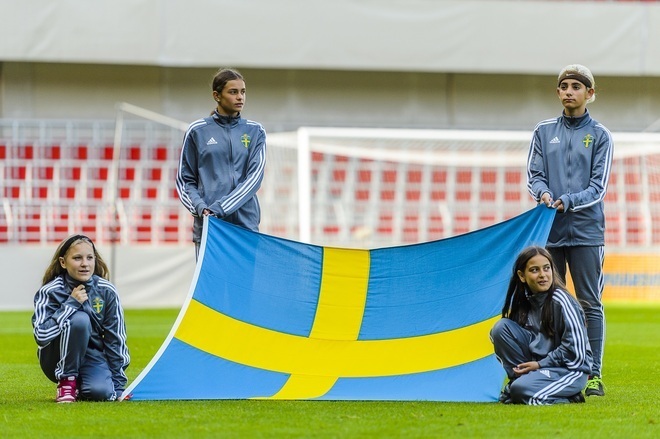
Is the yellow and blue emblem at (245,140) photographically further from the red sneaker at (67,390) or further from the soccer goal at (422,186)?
the soccer goal at (422,186)

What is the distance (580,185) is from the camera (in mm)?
5176

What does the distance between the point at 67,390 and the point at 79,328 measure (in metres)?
0.28

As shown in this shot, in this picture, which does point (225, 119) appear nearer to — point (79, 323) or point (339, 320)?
point (339, 320)

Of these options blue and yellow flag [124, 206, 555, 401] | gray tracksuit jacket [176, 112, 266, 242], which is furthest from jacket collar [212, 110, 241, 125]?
blue and yellow flag [124, 206, 555, 401]

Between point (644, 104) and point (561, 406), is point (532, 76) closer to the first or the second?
point (644, 104)

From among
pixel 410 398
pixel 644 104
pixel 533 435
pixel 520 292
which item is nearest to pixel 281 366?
pixel 410 398

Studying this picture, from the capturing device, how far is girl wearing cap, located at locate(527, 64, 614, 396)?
517 cm

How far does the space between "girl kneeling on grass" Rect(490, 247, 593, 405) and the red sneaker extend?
5.63 feet

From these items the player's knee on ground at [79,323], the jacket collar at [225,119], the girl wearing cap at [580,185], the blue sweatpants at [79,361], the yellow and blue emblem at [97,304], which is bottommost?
the blue sweatpants at [79,361]

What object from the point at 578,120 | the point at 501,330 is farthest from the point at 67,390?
the point at 578,120

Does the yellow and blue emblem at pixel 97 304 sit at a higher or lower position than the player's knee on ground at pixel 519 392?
higher

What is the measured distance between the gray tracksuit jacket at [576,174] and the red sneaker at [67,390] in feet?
6.99

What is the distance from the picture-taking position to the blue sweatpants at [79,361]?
4734mm

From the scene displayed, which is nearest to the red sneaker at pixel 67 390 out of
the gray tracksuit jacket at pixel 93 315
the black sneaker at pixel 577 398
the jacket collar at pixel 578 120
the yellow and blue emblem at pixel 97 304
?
the gray tracksuit jacket at pixel 93 315
